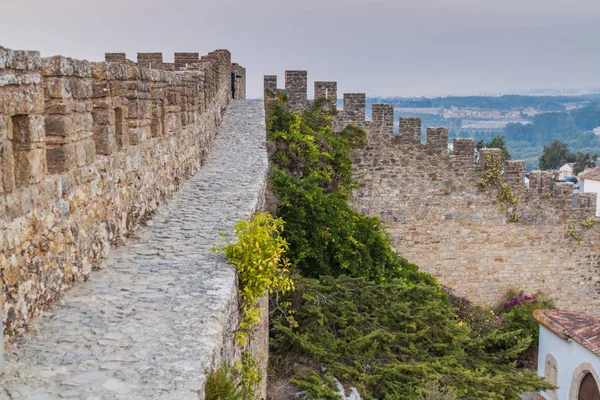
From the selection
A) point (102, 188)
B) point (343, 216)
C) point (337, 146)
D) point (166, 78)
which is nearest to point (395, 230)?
point (337, 146)

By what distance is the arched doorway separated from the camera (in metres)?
11.8

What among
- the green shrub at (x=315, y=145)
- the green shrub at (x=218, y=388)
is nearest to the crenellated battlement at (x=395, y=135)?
the green shrub at (x=315, y=145)

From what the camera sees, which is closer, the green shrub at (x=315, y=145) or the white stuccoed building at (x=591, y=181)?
the green shrub at (x=315, y=145)

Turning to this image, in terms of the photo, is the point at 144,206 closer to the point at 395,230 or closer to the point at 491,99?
the point at 395,230

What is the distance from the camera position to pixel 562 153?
180 ft

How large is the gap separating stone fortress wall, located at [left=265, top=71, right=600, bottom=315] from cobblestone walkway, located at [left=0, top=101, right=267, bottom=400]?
9.04 meters

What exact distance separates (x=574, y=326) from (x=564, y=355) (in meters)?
0.58

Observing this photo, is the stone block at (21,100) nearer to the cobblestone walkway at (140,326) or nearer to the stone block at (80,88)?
the stone block at (80,88)

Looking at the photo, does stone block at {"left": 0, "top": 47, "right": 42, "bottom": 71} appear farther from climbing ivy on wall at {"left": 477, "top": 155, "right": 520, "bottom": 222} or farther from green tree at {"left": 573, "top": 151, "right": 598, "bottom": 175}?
green tree at {"left": 573, "top": 151, "right": 598, "bottom": 175}

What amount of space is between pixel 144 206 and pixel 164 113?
4.16 feet

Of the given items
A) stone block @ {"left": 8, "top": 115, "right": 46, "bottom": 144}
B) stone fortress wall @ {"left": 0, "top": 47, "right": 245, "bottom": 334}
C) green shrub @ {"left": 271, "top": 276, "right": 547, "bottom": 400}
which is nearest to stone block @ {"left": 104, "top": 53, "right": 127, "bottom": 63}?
green shrub @ {"left": 271, "top": 276, "right": 547, "bottom": 400}

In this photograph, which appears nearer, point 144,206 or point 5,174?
point 5,174

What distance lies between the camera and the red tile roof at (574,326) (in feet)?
39.3

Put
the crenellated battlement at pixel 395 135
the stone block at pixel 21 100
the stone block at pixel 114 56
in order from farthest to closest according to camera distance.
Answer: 1. the crenellated battlement at pixel 395 135
2. the stone block at pixel 114 56
3. the stone block at pixel 21 100
